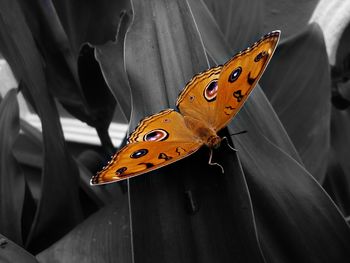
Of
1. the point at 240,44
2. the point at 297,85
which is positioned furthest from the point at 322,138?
the point at 240,44

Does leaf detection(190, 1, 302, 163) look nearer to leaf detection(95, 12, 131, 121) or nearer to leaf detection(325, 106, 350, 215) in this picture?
leaf detection(95, 12, 131, 121)

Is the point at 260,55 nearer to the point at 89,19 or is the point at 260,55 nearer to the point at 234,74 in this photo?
the point at 234,74

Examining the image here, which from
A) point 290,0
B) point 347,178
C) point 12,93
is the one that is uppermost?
point 12,93

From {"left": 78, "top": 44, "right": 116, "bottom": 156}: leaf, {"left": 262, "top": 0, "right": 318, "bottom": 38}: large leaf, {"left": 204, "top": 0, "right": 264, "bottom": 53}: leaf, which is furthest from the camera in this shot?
{"left": 262, "top": 0, "right": 318, "bottom": 38}: large leaf

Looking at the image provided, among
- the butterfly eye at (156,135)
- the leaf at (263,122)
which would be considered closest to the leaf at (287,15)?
the leaf at (263,122)

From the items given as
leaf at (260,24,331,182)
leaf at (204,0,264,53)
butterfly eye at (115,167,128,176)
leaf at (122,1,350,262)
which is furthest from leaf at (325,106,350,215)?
butterfly eye at (115,167,128,176)

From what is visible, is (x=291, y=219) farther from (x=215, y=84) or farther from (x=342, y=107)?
(x=342, y=107)
